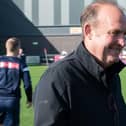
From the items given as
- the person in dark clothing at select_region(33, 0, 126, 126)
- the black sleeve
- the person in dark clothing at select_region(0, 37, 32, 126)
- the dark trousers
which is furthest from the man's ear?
the dark trousers

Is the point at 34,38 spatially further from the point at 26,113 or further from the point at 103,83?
the point at 103,83

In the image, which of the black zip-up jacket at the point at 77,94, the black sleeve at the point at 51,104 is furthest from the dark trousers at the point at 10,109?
the black sleeve at the point at 51,104

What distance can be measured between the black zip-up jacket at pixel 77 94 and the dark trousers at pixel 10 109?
508 cm

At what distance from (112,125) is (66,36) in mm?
59008

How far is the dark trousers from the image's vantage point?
7.99 m

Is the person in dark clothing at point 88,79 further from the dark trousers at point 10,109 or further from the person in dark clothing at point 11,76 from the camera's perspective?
the dark trousers at point 10,109

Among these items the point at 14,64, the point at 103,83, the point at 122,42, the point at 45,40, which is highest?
the point at 122,42

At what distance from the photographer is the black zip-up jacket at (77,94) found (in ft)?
9.08

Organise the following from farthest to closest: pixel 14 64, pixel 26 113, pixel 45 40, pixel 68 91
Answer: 1. pixel 45 40
2. pixel 26 113
3. pixel 14 64
4. pixel 68 91

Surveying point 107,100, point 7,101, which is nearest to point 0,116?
point 7,101

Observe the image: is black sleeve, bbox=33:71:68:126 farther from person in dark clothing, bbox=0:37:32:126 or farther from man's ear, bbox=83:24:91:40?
person in dark clothing, bbox=0:37:32:126

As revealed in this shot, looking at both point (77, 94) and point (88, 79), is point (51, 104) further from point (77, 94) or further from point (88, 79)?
point (88, 79)

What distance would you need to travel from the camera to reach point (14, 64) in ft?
25.8

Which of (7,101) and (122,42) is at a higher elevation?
(122,42)
